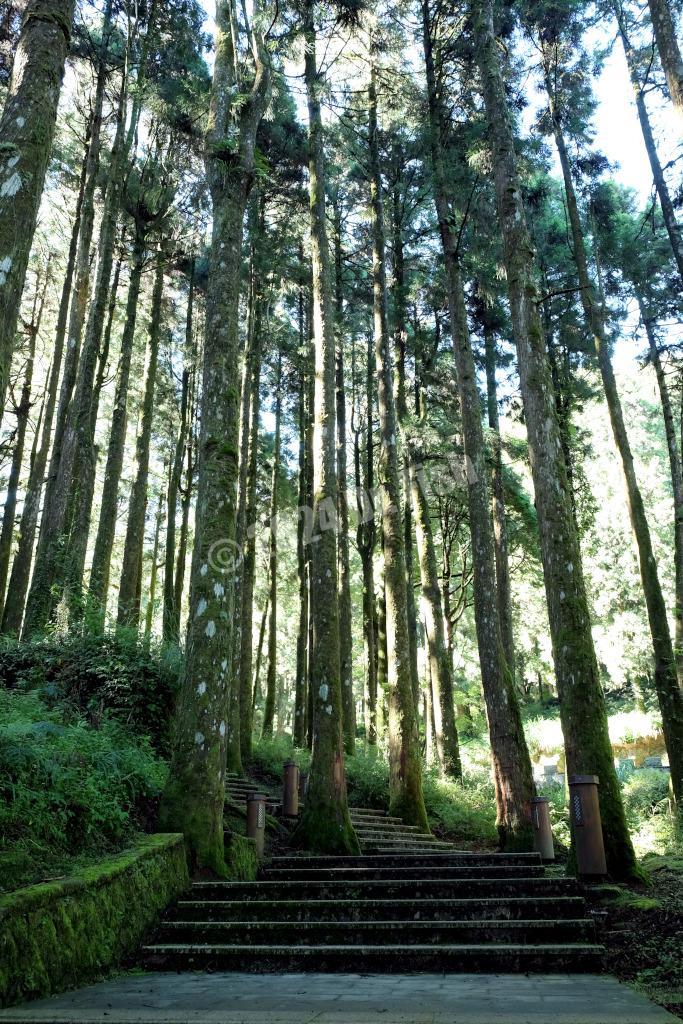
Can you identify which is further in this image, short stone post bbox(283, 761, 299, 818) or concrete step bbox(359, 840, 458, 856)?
short stone post bbox(283, 761, 299, 818)

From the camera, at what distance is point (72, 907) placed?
4570mm

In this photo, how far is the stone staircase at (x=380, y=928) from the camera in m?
4.90

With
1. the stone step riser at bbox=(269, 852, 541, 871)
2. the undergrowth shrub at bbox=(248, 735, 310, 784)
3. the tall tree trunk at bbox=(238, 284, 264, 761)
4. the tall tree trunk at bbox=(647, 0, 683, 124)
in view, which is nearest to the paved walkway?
the stone step riser at bbox=(269, 852, 541, 871)

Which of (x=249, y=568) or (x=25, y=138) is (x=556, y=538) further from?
(x=249, y=568)

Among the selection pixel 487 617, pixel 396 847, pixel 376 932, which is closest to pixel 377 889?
pixel 376 932

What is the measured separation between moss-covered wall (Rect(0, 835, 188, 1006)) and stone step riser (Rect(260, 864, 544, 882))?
193 centimetres

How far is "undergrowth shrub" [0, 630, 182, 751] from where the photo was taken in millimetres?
10617

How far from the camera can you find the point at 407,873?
7773mm

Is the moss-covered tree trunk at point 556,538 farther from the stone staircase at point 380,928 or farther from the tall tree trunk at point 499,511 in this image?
the tall tree trunk at point 499,511

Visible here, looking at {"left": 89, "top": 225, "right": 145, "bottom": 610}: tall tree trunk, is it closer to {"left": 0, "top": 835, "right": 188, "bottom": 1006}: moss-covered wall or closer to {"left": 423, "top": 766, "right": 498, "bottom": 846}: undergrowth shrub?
{"left": 423, "top": 766, "right": 498, "bottom": 846}: undergrowth shrub

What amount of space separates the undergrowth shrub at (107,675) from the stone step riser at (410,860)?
3.02 m

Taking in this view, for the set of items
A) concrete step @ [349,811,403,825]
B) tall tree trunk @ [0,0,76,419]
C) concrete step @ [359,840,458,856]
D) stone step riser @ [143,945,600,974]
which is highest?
tall tree trunk @ [0,0,76,419]

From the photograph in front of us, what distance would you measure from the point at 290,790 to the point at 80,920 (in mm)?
8138

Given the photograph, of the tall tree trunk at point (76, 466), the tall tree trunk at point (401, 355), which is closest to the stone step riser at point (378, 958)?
the tall tree trunk at point (76, 466)
